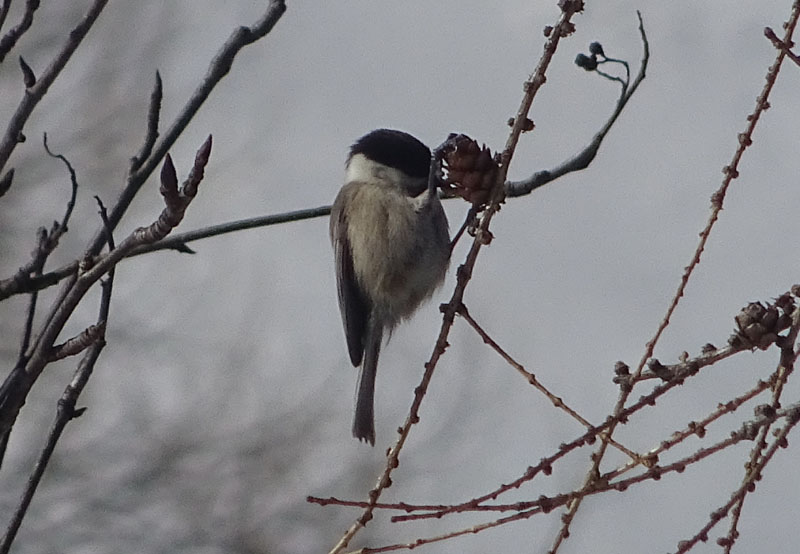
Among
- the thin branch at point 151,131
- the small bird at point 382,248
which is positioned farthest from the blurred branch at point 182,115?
the small bird at point 382,248

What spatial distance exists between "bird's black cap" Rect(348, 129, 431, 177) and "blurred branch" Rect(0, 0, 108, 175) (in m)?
1.73

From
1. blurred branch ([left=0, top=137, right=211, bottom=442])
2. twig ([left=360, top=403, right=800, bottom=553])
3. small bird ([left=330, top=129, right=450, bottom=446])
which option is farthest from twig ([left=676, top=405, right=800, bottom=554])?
A: small bird ([left=330, top=129, right=450, bottom=446])

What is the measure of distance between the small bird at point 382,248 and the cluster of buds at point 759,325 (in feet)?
6.39

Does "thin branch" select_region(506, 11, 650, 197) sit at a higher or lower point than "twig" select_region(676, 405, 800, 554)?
higher

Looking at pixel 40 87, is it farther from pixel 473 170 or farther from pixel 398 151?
pixel 398 151

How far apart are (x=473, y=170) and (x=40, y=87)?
0.71 metres

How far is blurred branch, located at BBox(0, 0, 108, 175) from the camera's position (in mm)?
1842

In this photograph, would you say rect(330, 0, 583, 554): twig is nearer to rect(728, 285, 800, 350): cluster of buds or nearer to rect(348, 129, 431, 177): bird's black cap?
rect(728, 285, 800, 350): cluster of buds

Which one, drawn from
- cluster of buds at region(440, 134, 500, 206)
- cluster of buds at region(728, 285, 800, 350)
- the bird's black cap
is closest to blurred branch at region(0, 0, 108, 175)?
cluster of buds at region(440, 134, 500, 206)

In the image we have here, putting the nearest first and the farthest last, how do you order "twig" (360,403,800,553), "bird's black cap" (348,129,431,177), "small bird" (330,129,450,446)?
1. "twig" (360,403,800,553)
2. "small bird" (330,129,450,446)
3. "bird's black cap" (348,129,431,177)

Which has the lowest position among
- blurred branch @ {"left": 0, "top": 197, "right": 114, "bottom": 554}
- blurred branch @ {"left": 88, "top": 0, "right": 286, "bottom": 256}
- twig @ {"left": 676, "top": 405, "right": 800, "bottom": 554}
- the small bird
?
twig @ {"left": 676, "top": 405, "right": 800, "bottom": 554}

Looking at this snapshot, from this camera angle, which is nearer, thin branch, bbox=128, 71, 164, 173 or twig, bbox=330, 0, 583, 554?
twig, bbox=330, 0, 583, 554

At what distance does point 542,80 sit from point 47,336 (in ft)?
2.49

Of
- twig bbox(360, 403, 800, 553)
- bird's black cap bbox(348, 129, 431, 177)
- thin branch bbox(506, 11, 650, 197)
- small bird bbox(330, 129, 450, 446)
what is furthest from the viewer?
bird's black cap bbox(348, 129, 431, 177)
